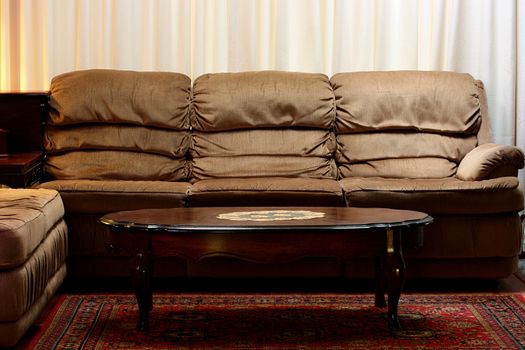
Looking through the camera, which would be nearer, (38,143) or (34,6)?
(38,143)

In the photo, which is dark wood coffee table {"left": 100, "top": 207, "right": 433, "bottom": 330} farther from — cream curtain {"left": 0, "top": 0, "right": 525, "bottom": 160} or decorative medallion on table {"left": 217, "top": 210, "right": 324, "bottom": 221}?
cream curtain {"left": 0, "top": 0, "right": 525, "bottom": 160}

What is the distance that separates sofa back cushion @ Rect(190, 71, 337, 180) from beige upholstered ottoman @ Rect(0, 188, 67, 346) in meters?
1.01

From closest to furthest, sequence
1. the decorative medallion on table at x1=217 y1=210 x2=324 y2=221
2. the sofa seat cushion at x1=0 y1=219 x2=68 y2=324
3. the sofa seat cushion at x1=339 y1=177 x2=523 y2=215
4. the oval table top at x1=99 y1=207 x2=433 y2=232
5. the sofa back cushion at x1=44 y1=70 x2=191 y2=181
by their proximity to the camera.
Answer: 1. the sofa seat cushion at x1=0 y1=219 x2=68 y2=324
2. the oval table top at x1=99 y1=207 x2=433 y2=232
3. the decorative medallion on table at x1=217 y1=210 x2=324 y2=221
4. the sofa seat cushion at x1=339 y1=177 x2=523 y2=215
5. the sofa back cushion at x1=44 y1=70 x2=191 y2=181

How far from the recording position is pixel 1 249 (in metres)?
2.72

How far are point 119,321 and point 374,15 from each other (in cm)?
244

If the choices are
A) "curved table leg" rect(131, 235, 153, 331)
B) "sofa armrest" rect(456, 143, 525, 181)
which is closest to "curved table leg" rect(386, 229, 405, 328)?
"curved table leg" rect(131, 235, 153, 331)

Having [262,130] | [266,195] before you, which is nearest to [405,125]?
[262,130]

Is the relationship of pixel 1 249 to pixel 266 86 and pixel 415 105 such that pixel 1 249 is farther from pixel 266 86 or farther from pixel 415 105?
pixel 415 105

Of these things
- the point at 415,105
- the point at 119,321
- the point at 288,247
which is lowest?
the point at 119,321

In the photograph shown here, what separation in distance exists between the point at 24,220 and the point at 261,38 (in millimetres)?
2236

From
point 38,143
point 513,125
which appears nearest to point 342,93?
point 513,125

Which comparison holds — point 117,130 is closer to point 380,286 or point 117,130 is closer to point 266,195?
point 266,195

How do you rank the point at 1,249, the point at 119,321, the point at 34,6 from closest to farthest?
1. the point at 1,249
2. the point at 119,321
3. the point at 34,6

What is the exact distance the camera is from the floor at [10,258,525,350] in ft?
12.2
